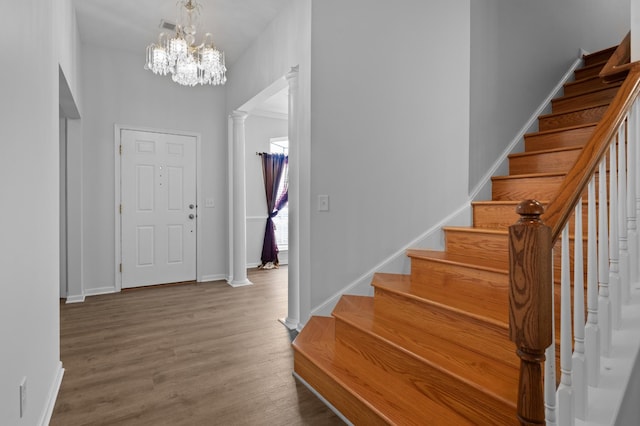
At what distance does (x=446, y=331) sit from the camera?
1836 mm

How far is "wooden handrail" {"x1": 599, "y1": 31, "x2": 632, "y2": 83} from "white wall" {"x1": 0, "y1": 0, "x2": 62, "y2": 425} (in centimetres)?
283

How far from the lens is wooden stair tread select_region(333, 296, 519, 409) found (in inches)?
55.5

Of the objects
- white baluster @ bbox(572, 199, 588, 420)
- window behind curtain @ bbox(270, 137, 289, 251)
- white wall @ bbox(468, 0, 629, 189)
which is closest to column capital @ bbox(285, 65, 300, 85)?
white wall @ bbox(468, 0, 629, 189)

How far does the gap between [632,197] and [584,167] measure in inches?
18.2

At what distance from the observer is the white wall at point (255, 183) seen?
605 cm

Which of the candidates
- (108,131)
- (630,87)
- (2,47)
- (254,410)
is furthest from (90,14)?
(630,87)

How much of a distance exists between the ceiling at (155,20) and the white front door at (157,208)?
1.09 meters

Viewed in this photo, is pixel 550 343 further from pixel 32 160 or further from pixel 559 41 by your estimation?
pixel 559 41

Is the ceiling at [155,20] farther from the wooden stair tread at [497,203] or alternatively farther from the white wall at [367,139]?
Result: the wooden stair tread at [497,203]

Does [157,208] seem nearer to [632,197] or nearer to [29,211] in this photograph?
[29,211]

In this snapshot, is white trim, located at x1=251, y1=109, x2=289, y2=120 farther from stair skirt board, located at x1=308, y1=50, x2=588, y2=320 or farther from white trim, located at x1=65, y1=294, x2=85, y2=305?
stair skirt board, located at x1=308, y1=50, x2=588, y2=320

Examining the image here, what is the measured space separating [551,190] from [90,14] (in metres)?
4.52

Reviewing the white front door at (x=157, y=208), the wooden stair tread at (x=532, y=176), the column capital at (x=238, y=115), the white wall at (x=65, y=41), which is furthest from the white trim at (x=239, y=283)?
the wooden stair tread at (x=532, y=176)

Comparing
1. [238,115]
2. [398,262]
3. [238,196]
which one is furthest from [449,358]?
[238,115]
